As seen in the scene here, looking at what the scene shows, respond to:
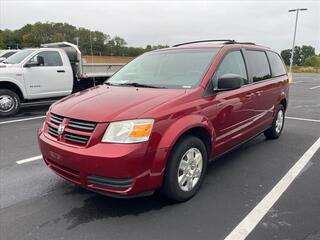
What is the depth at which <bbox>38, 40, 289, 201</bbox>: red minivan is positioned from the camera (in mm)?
3342

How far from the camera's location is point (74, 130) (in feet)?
11.6

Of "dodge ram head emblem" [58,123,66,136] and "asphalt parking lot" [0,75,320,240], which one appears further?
"dodge ram head emblem" [58,123,66,136]

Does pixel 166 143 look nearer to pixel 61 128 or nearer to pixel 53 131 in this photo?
pixel 61 128

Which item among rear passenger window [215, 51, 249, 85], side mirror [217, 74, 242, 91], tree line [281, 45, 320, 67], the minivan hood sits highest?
rear passenger window [215, 51, 249, 85]

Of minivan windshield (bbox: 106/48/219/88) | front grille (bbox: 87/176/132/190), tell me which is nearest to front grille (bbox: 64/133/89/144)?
front grille (bbox: 87/176/132/190)

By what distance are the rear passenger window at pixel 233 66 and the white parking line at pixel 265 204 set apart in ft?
4.76

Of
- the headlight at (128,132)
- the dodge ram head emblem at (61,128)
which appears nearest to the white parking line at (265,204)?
the headlight at (128,132)

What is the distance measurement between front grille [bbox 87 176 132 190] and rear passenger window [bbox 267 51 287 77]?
4.01 m

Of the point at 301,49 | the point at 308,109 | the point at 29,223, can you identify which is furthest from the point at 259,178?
the point at 301,49

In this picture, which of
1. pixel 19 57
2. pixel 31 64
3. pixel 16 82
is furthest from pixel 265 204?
pixel 19 57

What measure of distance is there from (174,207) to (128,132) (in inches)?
40.8

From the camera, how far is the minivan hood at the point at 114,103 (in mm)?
3455

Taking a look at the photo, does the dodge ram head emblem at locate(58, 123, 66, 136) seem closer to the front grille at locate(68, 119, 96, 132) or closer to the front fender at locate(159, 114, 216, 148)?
the front grille at locate(68, 119, 96, 132)

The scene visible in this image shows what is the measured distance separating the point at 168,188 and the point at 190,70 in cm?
160
